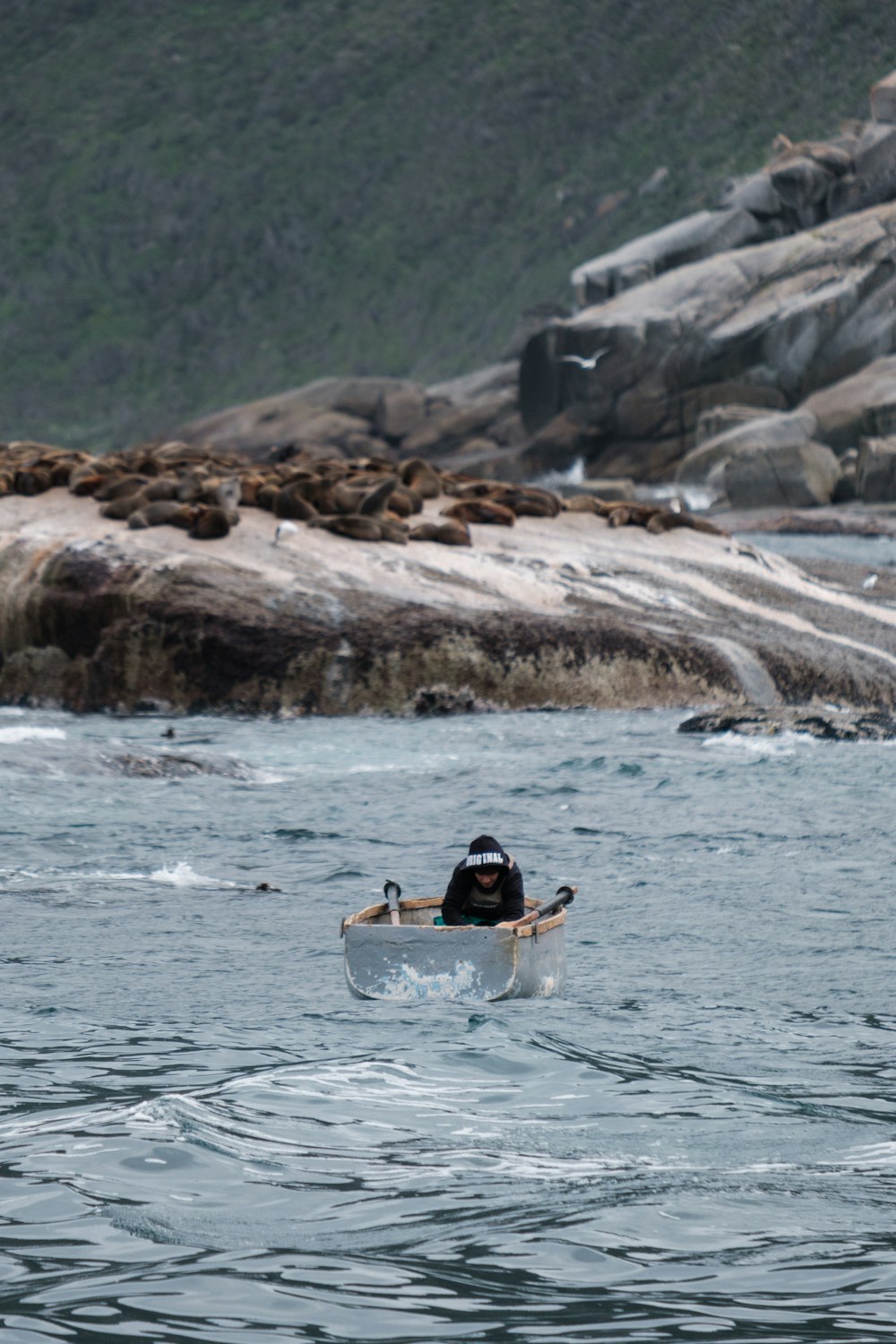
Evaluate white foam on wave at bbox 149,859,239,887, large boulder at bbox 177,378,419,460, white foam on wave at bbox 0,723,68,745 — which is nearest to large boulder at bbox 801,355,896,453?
large boulder at bbox 177,378,419,460

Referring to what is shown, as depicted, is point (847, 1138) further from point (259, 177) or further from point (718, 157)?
point (259, 177)

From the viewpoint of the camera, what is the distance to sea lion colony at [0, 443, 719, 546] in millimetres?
19047

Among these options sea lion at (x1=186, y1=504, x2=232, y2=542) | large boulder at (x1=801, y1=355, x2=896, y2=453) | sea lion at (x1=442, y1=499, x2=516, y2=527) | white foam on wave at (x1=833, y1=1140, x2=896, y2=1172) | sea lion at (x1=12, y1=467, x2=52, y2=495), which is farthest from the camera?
large boulder at (x1=801, y1=355, x2=896, y2=453)

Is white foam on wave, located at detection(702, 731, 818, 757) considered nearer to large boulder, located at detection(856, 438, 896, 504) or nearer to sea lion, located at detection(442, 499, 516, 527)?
sea lion, located at detection(442, 499, 516, 527)

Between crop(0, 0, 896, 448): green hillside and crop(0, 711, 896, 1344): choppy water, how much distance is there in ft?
229

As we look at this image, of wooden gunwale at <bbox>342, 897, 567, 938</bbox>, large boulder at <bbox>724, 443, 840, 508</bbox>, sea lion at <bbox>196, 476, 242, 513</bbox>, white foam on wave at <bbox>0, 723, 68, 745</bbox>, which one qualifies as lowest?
wooden gunwale at <bbox>342, 897, 567, 938</bbox>

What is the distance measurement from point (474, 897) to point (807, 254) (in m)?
40.5

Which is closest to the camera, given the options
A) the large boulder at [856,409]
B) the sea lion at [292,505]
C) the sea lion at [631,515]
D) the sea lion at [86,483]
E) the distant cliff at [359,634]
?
the distant cliff at [359,634]

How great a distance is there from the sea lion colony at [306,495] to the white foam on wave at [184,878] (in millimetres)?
7647

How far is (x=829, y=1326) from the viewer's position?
485 centimetres

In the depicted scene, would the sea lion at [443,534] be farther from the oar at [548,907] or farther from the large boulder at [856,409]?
the large boulder at [856,409]

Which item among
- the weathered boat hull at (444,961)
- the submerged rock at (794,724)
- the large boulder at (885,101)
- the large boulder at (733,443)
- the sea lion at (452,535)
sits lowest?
the weathered boat hull at (444,961)

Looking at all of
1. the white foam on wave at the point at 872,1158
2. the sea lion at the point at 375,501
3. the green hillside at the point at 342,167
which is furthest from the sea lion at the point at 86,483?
the green hillside at the point at 342,167

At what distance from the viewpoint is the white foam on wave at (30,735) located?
15.2 meters
